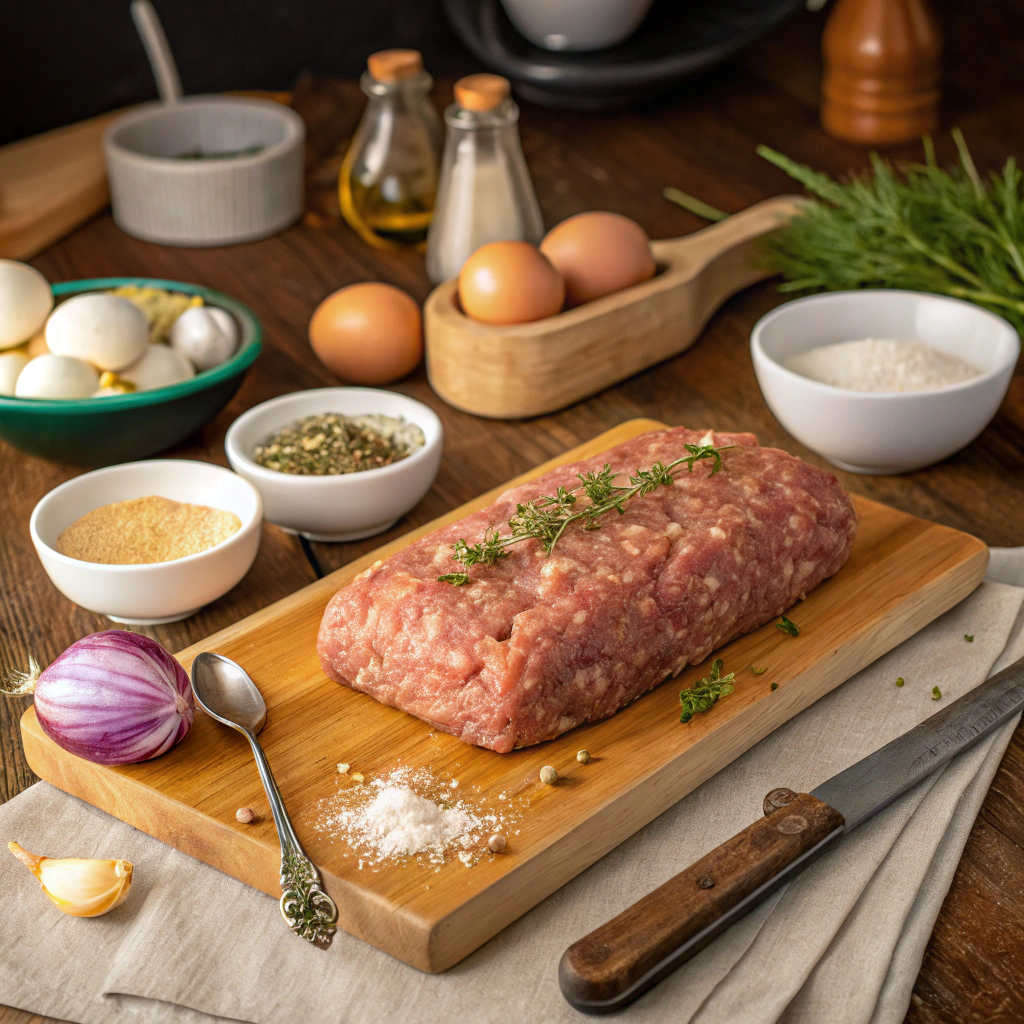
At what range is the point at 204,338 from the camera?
216cm

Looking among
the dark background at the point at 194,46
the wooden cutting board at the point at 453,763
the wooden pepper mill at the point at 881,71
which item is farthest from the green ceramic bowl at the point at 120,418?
the wooden pepper mill at the point at 881,71

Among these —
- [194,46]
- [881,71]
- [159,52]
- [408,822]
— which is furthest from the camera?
[194,46]

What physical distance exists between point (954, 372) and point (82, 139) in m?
2.35

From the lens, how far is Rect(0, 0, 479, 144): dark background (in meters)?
3.23

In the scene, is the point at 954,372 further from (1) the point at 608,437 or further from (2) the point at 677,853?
(2) the point at 677,853

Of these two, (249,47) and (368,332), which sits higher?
(249,47)

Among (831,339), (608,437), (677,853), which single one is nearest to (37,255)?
(608,437)

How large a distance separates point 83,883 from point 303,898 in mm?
249

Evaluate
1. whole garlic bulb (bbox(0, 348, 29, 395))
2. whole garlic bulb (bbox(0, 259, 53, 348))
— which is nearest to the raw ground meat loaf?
whole garlic bulb (bbox(0, 348, 29, 395))

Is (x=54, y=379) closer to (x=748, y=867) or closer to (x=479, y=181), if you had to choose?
(x=479, y=181)

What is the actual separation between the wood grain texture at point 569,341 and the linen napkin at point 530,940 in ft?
3.31

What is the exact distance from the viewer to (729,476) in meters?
1.66

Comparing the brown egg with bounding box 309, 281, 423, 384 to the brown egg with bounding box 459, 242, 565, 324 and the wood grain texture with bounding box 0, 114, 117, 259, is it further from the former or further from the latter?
the wood grain texture with bounding box 0, 114, 117, 259

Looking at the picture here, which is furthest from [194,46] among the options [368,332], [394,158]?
[368,332]
